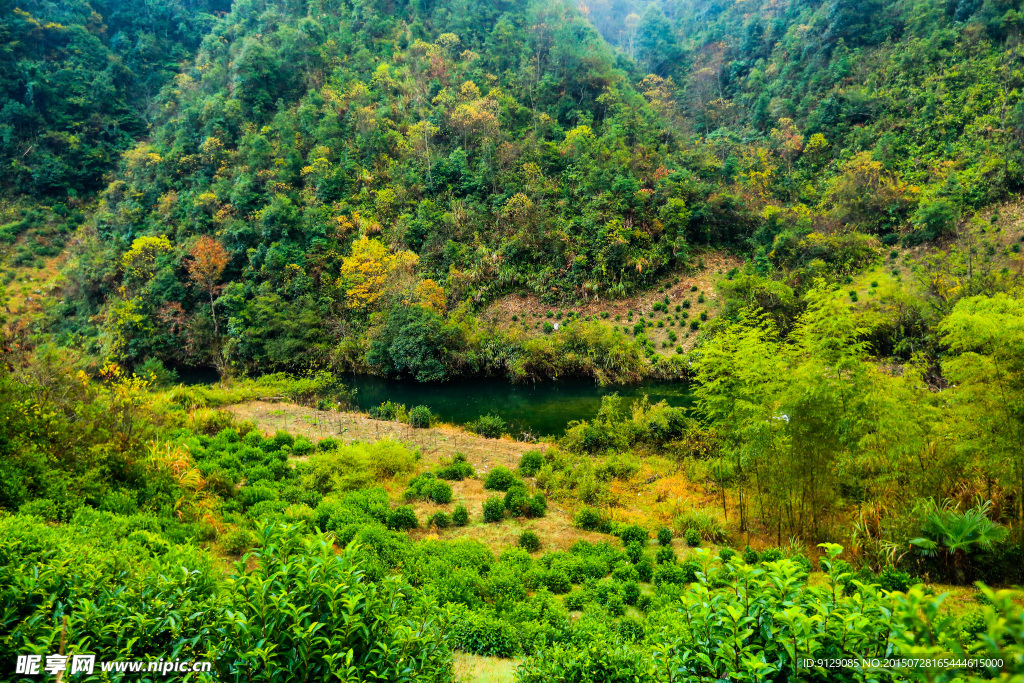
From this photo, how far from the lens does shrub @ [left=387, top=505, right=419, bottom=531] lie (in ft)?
27.3

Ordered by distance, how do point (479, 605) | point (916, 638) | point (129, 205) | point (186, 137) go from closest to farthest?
1. point (916, 638)
2. point (479, 605)
3. point (129, 205)
4. point (186, 137)

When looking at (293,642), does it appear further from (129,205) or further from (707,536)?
(129,205)

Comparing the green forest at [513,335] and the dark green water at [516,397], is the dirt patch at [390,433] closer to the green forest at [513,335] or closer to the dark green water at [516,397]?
the green forest at [513,335]

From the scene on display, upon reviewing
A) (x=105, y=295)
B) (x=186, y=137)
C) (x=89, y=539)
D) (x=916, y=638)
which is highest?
(x=186, y=137)

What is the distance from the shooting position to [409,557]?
6656 millimetres

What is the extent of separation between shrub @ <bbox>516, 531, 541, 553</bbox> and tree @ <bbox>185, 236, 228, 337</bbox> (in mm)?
29924

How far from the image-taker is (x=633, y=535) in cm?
802

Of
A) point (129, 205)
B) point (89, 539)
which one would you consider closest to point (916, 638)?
point (89, 539)

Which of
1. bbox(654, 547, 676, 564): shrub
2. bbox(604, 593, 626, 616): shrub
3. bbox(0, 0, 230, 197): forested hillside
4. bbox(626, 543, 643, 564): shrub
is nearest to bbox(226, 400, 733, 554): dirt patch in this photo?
bbox(626, 543, 643, 564): shrub

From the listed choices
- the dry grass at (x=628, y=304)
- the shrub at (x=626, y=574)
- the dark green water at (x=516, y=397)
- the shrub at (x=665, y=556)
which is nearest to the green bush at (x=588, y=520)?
the shrub at (x=665, y=556)

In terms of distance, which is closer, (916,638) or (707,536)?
(916,638)

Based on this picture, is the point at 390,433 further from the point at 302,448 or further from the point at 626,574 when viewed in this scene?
the point at 626,574

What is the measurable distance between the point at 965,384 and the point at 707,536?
14.6 ft

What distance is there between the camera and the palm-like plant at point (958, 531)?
5766 mm
